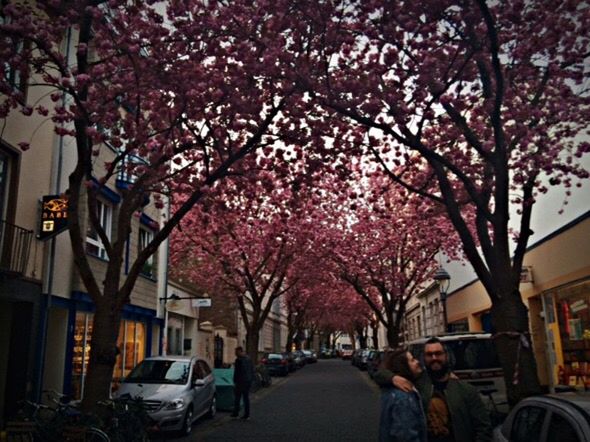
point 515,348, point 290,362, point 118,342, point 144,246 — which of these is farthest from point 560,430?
point 290,362

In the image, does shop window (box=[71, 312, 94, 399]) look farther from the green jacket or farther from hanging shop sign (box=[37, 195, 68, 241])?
the green jacket

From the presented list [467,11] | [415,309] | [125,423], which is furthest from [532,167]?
[415,309]

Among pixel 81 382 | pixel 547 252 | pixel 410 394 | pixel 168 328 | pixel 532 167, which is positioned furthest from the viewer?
pixel 168 328

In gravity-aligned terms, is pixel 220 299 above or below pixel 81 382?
above

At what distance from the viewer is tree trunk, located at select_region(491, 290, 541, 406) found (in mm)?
8867

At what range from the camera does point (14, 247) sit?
11344mm

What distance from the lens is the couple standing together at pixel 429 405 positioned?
4422 millimetres

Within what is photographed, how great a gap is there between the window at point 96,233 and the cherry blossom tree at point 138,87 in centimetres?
454

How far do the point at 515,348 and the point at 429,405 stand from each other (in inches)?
198

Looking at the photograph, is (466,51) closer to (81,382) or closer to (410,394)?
(410,394)

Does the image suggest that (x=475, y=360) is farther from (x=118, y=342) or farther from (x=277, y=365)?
(x=277, y=365)

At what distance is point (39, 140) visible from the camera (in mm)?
12594

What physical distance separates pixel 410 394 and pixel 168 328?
19510 mm

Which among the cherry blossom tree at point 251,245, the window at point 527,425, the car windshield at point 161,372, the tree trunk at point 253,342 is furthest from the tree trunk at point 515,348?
the tree trunk at point 253,342
